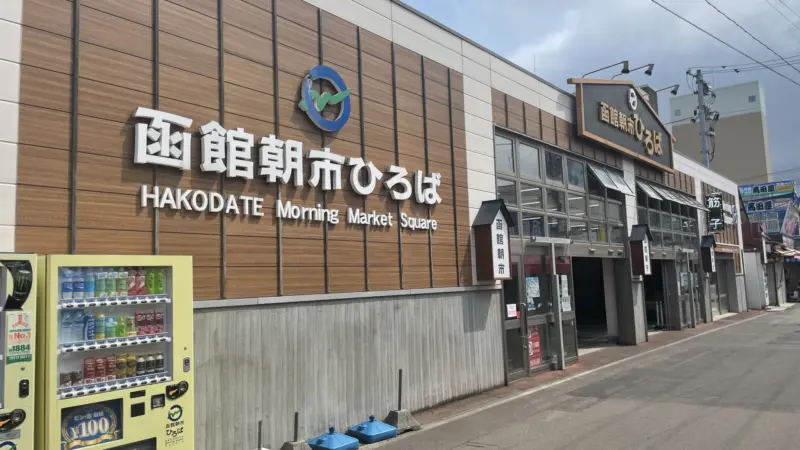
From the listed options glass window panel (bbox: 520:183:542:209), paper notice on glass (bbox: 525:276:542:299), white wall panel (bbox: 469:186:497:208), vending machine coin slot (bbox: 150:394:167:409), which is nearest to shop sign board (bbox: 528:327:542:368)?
paper notice on glass (bbox: 525:276:542:299)

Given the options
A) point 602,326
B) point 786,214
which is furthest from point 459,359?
point 786,214

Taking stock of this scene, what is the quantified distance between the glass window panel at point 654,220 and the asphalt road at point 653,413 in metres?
6.92

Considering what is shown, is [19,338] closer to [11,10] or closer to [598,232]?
[11,10]

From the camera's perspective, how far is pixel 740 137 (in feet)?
203

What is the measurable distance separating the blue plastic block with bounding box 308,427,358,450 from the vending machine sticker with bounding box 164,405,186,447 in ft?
8.12

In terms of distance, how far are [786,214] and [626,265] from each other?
4291cm

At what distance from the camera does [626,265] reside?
18.0 meters

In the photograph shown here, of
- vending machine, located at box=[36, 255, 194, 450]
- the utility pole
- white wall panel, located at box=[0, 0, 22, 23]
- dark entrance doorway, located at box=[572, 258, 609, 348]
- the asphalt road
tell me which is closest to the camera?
vending machine, located at box=[36, 255, 194, 450]

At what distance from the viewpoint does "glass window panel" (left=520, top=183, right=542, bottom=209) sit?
1330cm

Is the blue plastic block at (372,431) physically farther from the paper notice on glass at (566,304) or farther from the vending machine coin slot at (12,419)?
the paper notice on glass at (566,304)

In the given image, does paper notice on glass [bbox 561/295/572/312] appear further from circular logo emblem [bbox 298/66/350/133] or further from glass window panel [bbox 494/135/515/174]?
circular logo emblem [bbox 298/66/350/133]

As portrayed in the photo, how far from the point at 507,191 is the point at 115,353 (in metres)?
9.38

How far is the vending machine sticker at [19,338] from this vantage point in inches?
171

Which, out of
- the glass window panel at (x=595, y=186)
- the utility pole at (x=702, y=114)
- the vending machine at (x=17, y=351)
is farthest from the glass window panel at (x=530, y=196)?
the utility pole at (x=702, y=114)
